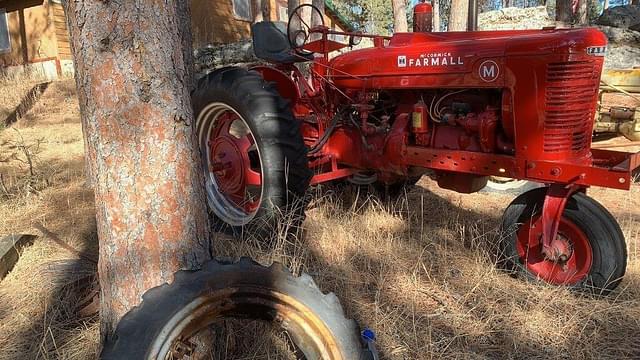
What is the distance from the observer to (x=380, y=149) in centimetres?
346

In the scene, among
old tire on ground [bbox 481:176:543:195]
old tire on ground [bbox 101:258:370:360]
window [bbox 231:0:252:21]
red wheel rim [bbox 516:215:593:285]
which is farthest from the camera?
window [bbox 231:0:252:21]

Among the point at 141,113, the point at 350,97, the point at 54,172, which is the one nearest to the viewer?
the point at 141,113

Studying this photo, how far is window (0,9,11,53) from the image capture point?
45.0 feet

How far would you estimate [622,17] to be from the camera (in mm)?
10203

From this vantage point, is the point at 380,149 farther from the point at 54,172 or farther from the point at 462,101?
the point at 54,172

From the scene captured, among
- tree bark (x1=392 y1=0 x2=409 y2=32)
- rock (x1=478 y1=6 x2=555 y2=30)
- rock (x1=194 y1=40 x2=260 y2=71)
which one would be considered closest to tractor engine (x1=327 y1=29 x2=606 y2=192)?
rock (x1=194 y1=40 x2=260 y2=71)

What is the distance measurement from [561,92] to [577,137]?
27 centimetres

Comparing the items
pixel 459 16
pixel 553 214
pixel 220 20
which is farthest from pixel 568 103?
pixel 220 20

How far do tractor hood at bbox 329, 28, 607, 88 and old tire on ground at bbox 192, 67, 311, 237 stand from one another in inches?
24.9

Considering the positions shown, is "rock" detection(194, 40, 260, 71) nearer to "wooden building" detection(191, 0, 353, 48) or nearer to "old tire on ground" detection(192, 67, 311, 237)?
"wooden building" detection(191, 0, 353, 48)

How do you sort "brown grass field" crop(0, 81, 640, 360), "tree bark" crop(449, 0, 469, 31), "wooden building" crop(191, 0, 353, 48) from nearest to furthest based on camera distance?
1. "brown grass field" crop(0, 81, 640, 360)
2. "tree bark" crop(449, 0, 469, 31)
3. "wooden building" crop(191, 0, 353, 48)

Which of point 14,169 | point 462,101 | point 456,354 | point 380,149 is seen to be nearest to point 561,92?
point 462,101

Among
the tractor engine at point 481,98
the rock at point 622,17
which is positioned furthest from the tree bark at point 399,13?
the tractor engine at point 481,98

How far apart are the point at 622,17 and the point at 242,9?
35.2ft
